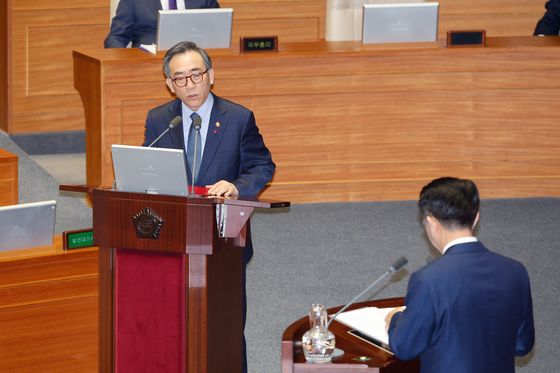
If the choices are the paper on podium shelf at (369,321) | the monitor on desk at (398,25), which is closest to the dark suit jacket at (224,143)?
the paper on podium shelf at (369,321)

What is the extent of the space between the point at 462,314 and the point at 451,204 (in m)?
0.30

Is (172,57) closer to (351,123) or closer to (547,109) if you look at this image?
(351,123)

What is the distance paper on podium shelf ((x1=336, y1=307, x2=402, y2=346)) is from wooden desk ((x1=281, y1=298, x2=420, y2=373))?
1.3 inches

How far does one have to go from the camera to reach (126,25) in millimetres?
7613

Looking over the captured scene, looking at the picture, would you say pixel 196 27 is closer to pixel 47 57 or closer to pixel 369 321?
pixel 47 57

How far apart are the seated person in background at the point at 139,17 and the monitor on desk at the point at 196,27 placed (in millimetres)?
331

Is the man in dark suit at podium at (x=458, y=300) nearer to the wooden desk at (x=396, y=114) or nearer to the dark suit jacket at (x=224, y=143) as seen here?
the dark suit jacket at (x=224, y=143)

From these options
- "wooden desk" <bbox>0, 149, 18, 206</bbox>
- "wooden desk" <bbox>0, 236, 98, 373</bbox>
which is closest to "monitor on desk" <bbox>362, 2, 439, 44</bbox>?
"wooden desk" <bbox>0, 149, 18, 206</bbox>

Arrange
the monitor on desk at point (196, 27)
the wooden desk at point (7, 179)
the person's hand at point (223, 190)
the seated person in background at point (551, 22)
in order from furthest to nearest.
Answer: the seated person in background at point (551, 22), the monitor on desk at point (196, 27), the wooden desk at point (7, 179), the person's hand at point (223, 190)

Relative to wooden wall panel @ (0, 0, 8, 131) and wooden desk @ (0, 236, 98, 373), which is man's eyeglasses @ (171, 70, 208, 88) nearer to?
wooden desk @ (0, 236, 98, 373)

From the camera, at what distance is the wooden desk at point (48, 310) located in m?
4.28

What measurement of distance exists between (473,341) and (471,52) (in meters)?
4.89

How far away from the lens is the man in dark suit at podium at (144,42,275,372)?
4.08 m

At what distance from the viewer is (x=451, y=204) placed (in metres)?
3.05
